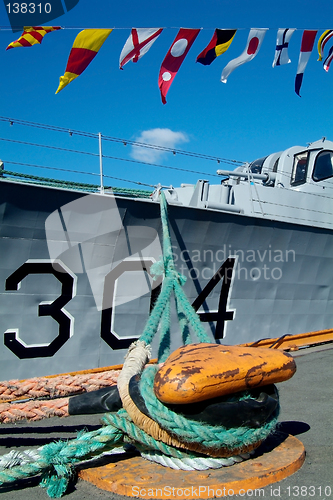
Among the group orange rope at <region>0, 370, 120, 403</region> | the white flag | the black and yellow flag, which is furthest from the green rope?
the white flag

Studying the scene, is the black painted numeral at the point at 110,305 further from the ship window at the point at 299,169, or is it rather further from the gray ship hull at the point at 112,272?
the ship window at the point at 299,169

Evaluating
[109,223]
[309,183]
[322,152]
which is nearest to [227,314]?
[109,223]

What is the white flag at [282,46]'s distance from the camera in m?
6.37

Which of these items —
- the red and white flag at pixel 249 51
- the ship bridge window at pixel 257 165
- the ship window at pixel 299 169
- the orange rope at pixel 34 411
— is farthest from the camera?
the ship bridge window at pixel 257 165

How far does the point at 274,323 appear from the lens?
6.39 meters

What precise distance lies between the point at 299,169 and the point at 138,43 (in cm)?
441

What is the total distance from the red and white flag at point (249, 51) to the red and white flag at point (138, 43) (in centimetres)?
134

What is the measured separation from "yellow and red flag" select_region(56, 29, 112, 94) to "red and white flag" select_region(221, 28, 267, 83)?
2101 millimetres

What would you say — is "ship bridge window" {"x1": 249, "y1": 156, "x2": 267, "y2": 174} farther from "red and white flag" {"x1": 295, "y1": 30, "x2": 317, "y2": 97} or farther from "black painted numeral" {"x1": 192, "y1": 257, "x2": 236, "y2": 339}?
"black painted numeral" {"x1": 192, "y1": 257, "x2": 236, "y2": 339}

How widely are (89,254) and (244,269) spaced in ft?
8.04

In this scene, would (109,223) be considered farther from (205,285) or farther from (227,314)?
(227,314)

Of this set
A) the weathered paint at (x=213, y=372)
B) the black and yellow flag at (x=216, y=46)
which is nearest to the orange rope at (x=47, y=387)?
the weathered paint at (x=213, y=372)

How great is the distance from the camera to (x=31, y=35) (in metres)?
4.93

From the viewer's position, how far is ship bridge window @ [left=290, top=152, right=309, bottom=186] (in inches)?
318
